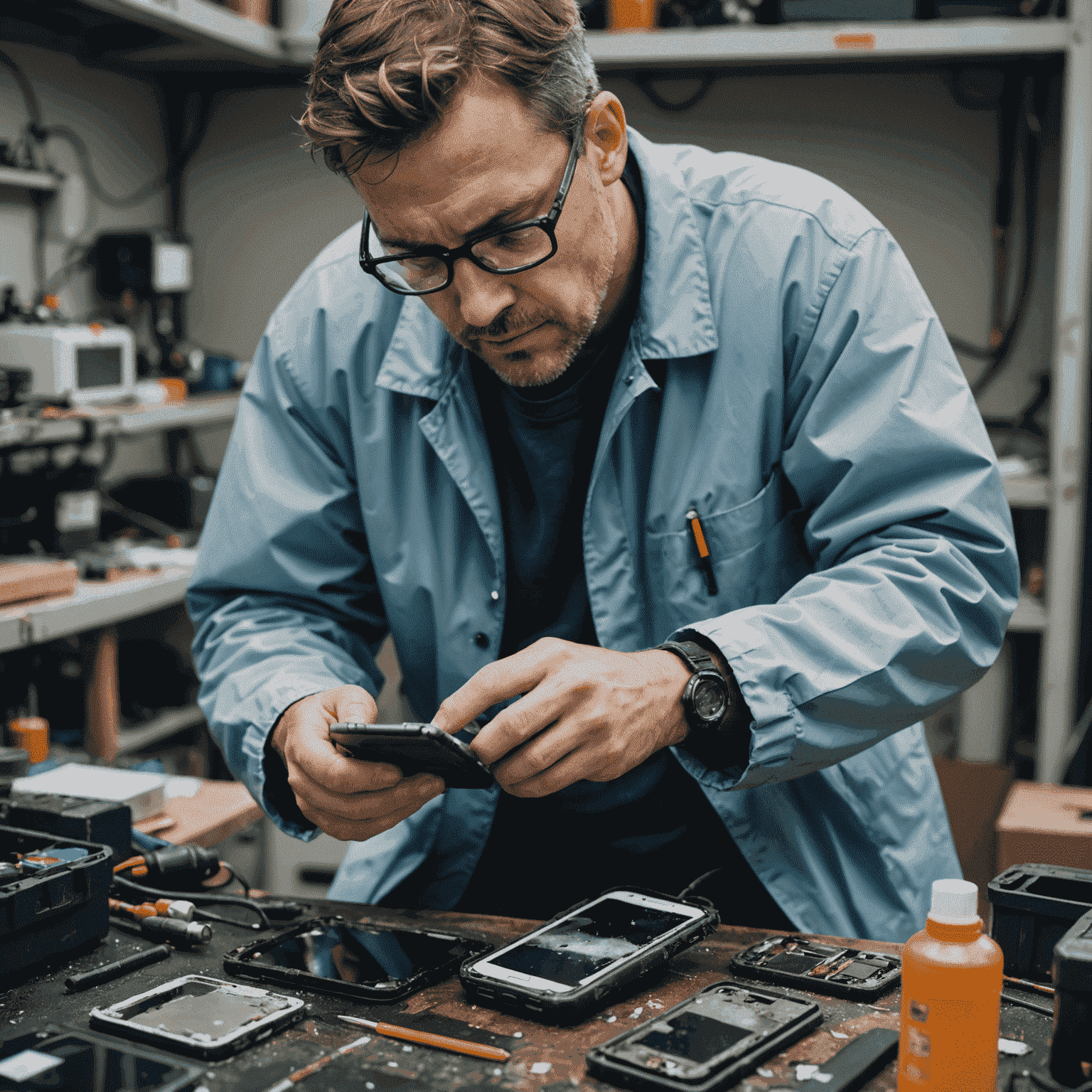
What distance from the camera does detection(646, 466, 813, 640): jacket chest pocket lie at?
1.21 meters

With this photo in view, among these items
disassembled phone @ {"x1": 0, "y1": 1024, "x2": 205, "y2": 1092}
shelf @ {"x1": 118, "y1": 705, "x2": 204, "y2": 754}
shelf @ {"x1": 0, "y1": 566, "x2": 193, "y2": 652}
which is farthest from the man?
shelf @ {"x1": 118, "y1": 705, "x2": 204, "y2": 754}

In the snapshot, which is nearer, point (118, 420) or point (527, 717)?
point (527, 717)

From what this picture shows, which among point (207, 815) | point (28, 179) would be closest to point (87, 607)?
point (207, 815)

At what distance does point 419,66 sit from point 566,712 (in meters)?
0.56

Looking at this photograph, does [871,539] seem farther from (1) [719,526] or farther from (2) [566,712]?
(2) [566,712]

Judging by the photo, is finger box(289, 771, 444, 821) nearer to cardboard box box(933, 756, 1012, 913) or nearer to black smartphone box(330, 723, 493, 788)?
black smartphone box(330, 723, 493, 788)

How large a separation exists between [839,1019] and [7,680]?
2.08m

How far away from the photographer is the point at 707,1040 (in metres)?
0.80

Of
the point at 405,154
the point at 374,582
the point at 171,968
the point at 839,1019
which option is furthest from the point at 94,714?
the point at 839,1019

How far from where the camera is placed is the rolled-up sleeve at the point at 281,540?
4.26 feet

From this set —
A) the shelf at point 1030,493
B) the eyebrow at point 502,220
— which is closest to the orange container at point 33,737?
the eyebrow at point 502,220

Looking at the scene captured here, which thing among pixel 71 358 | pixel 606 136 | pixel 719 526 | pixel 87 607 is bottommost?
pixel 87 607

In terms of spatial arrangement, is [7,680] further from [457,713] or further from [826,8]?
[826,8]

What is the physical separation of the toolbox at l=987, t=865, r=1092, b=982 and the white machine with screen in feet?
7.36
